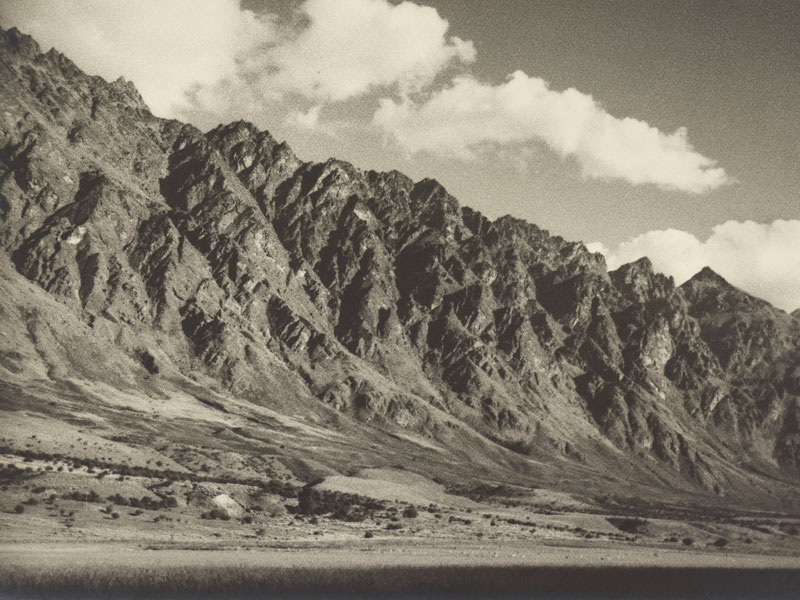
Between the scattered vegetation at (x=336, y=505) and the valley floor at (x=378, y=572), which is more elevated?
the scattered vegetation at (x=336, y=505)

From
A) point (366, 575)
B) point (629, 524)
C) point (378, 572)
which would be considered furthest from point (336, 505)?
point (629, 524)

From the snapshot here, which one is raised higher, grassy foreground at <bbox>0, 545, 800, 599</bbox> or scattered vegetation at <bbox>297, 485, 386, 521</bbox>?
scattered vegetation at <bbox>297, 485, 386, 521</bbox>

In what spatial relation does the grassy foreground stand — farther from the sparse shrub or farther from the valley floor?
the sparse shrub

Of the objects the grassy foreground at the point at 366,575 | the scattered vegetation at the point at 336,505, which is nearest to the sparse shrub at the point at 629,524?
the grassy foreground at the point at 366,575

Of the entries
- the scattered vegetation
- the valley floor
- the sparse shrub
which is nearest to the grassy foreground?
the valley floor

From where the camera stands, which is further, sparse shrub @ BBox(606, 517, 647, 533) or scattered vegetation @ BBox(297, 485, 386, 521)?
sparse shrub @ BBox(606, 517, 647, 533)

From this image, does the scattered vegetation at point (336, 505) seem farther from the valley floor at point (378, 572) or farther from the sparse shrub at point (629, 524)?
the sparse shrub at point (629, 524)

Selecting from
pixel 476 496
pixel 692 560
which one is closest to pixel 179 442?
pixel 476 496

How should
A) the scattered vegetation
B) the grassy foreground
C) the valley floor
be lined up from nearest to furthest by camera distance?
the grassy foreground → the valley floor → the scattered vegetation

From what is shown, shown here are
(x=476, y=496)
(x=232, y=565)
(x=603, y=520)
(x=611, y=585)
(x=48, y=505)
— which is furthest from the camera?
(x=476, y=496)

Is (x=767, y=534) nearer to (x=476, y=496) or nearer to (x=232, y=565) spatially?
(x=476, y=496)

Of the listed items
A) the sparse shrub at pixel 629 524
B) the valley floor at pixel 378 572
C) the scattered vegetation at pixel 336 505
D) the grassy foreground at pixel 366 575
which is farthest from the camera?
the sparse shrub at pixel 629 524
